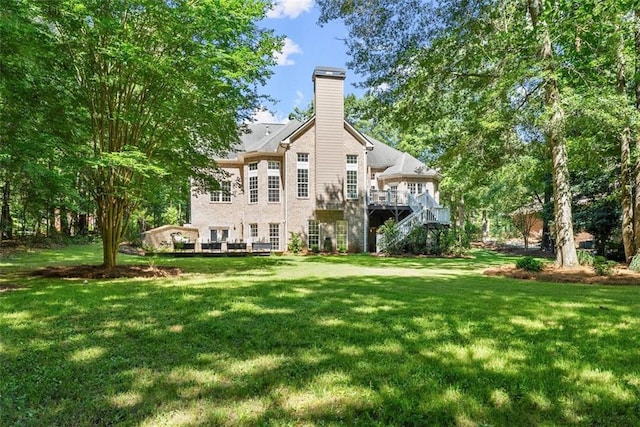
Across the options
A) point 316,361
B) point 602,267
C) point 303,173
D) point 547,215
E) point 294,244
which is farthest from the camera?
point 303,173

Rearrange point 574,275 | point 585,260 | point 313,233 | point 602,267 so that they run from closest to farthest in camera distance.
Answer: point 574,275 < point 602,267 < point 585,260 < point 313,233

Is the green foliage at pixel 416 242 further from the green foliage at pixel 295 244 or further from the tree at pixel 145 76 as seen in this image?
the tree at pixel 145 76

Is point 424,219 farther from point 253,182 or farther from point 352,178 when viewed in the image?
point 253,182

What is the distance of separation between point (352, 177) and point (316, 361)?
21329 millimetres

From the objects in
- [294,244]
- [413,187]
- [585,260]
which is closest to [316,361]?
[585,260]

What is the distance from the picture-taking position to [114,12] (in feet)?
30.7

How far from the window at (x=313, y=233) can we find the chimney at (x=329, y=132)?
169cm

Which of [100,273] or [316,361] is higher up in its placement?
[100,273]

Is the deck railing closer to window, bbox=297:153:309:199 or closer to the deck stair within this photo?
the deck stair

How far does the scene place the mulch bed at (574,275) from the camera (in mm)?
9766

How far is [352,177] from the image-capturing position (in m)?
24.5

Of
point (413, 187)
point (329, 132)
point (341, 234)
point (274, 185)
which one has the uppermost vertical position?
point (329, 132)

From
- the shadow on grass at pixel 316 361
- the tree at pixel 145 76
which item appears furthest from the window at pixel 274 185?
the shadow on grass at pixel 316 361

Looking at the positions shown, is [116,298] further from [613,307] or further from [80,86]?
[613,307]
